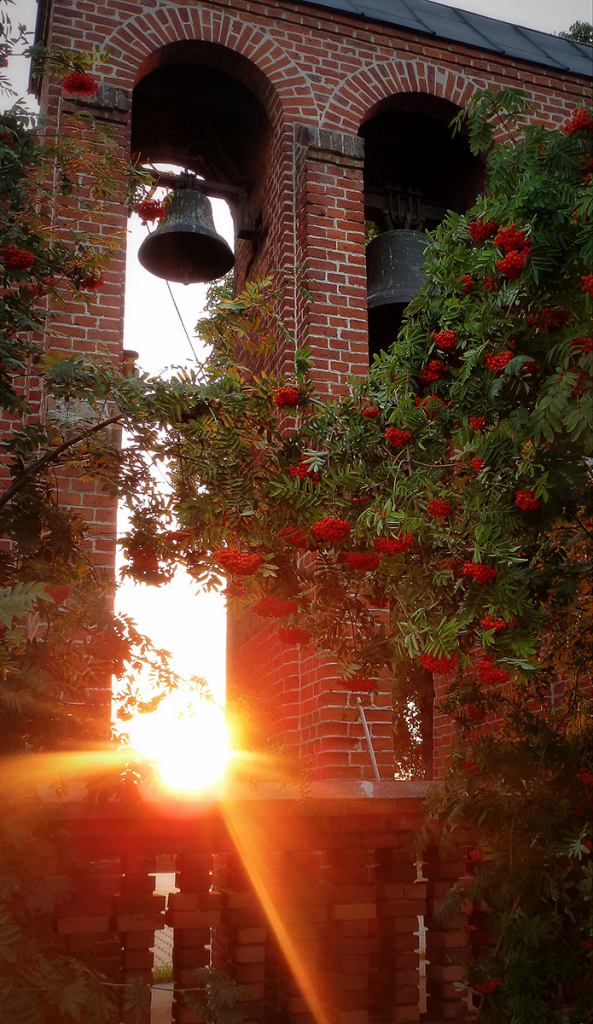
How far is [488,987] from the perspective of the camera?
2152 millimetres

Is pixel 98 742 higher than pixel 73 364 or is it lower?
lower

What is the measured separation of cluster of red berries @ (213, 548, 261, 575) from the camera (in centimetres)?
227

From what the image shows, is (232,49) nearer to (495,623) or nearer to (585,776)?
(495,623)

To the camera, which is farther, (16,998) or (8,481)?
(8,481)

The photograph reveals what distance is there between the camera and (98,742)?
2145 mm

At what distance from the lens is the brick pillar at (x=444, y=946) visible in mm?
2330

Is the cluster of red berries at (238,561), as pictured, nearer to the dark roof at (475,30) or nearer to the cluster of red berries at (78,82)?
the cluster of red berries at (78,82)

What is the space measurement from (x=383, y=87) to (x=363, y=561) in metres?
3.53

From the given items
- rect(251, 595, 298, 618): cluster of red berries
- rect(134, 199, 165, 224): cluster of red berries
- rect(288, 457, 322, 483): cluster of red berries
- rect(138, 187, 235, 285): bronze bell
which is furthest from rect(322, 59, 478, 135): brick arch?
rect(251, 595, 298, 618): cluster of red berries

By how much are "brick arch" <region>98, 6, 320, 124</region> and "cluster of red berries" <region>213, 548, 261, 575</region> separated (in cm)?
313

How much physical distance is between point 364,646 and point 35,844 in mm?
1059

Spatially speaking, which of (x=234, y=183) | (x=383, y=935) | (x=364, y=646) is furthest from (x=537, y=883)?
(x=234, y=183)

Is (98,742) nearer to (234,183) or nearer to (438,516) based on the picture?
(438,516)

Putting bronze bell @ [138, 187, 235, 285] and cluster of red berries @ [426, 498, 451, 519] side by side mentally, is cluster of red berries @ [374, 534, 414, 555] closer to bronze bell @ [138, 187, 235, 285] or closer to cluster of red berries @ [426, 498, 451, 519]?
cluster of red berries @ [426, 498, 451, 519]
